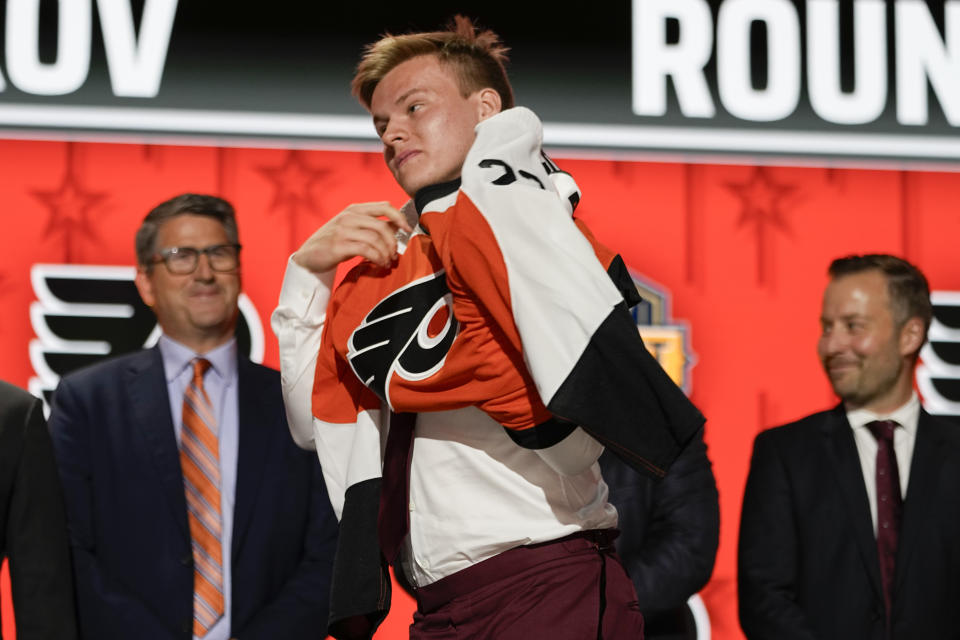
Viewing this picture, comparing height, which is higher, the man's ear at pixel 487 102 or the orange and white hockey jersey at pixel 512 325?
the man's ear at pixel 487 102

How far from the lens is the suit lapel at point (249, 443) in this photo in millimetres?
2955

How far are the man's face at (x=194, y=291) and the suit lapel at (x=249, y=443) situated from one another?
128 millimetres

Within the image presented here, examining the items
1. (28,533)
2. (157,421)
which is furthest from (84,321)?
(28,533)

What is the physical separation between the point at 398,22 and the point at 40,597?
7.30ft

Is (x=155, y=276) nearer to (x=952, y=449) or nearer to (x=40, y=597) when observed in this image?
(x=40, y=597)

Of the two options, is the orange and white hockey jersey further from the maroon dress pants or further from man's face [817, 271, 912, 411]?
man's face [817, 271, 912, 411]

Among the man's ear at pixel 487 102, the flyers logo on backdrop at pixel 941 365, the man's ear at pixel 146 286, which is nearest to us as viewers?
the man's ear at pixel 487 102

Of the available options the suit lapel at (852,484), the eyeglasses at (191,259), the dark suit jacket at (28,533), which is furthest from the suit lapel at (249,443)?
the suit lapel at (852,484)

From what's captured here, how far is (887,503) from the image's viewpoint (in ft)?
10.4

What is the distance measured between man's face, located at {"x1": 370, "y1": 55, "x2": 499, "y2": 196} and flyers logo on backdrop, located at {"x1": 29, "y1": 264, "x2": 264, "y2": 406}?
6.67 ft

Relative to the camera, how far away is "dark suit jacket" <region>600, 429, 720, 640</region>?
2.97 meters

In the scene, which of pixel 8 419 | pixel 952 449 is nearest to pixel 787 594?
pixel 952 449

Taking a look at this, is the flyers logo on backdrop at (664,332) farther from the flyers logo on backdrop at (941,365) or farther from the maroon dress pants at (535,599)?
the maroon dress pants at (535,599)

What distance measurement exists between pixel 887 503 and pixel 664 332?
102 cm
